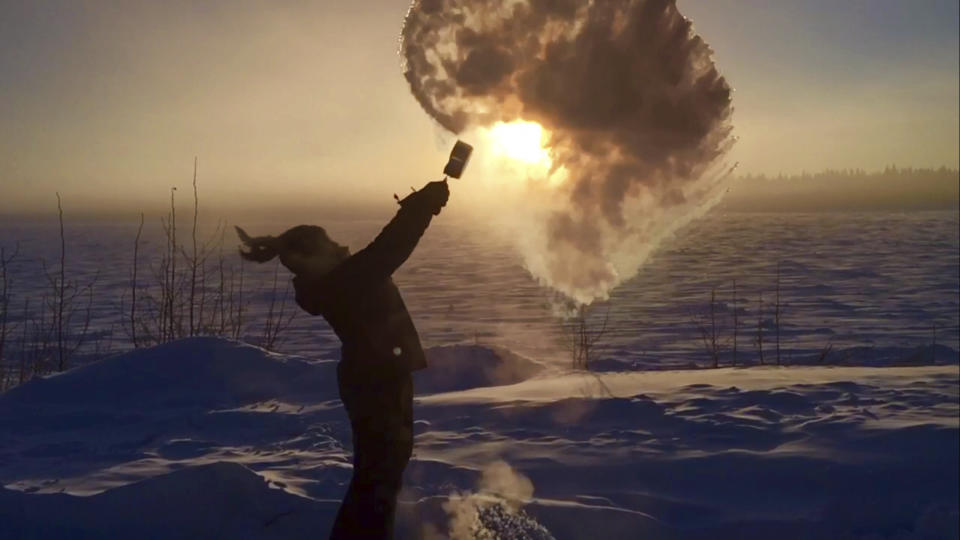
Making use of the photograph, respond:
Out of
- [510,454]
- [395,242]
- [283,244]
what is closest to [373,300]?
[395,242]

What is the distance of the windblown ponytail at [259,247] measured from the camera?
4230mm

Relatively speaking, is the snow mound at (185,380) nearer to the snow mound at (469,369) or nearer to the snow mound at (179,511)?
the snow mound at (469,369)

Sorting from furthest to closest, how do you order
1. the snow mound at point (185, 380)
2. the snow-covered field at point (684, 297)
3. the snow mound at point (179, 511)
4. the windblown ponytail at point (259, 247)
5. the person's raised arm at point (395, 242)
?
the snow-covered field at point (684, 297), the snow mound at point (185, 380), the snow mound at point (179, 511), the windblown ponytail at point (259, 247), the person's raised arm at point (395, 242)

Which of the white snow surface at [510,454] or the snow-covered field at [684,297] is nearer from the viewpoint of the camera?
the white snow surface at [510,454]

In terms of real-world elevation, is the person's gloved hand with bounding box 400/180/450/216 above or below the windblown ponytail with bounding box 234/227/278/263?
above

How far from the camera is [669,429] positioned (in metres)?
7.29

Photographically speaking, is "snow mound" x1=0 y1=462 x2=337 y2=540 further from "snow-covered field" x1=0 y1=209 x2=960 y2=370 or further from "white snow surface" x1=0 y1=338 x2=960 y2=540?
"snow-covered field" x1=0 y1=209 x2=960 y2=370

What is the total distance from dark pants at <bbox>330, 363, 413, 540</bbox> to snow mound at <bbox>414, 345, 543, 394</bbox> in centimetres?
597

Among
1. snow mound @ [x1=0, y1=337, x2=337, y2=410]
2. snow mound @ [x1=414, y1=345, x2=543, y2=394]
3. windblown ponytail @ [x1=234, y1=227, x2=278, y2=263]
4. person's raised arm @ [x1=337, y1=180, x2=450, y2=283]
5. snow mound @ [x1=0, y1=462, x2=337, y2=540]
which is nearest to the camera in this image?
person's raised arm @ [x1=337, y1=180, x2=450, y2=283]

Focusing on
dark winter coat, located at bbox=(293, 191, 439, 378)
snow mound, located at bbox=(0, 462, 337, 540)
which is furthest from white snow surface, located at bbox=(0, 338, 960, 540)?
dark winter coat, located at bbox=(293, 191, 439, 378)

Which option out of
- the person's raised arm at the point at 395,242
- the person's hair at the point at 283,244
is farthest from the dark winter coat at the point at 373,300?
the person's hair at the point at 283,244

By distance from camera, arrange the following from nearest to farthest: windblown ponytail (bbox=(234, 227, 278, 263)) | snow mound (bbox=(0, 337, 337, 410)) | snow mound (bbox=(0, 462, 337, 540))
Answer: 1. windblown ponytail (bbox=(234, 227, 278, 263))
2. snow mound (bbox=(0, 462, 337, 540))
3. snow mound (bbox=(0, 337, 337, 410))

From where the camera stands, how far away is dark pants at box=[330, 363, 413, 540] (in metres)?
4.15

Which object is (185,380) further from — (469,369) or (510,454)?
(510,454)
